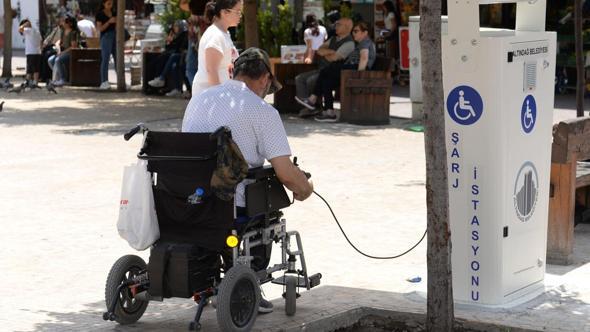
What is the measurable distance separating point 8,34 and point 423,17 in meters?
19.3

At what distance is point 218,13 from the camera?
367 inches

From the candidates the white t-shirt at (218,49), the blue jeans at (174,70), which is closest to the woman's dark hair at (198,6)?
the blue jeans at (174,70)

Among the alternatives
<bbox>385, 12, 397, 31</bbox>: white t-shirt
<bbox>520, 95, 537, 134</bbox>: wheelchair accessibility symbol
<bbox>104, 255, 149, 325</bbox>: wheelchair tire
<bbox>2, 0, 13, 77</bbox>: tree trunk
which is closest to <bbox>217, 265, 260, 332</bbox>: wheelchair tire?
<bbox>104, 255, 149, 325</bbox>: wheelchair tire

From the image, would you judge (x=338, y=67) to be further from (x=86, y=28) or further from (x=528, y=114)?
(x=86, y=28)

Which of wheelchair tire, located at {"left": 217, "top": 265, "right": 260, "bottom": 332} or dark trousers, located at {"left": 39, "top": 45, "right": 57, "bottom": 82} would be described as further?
dark trousers, located at {"left": 39, "top": 45, "right": 57, "bottom": 82}

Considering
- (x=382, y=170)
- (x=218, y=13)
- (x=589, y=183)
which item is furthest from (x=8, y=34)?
(x=589, y=183)

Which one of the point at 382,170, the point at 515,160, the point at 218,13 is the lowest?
the point at 382,170

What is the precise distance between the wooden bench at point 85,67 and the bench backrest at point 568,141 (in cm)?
1621

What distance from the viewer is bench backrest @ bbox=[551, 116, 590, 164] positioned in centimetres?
782

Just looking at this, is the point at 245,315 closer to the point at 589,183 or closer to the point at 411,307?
the point at 411,307

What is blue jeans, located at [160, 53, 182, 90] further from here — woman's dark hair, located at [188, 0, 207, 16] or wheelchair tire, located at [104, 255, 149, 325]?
wheelchair tire, located at [104, 255, 149, 325]

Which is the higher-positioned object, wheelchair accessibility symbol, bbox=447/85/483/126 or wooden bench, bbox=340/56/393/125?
wheelchair accessibility symbol, bbox=447/85/483/126

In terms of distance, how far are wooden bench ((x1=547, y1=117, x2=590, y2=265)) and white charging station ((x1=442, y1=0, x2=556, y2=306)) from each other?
1.03 metres

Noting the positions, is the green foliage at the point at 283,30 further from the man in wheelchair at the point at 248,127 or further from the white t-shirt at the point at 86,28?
the man in wheelchair at the point at 248,127
